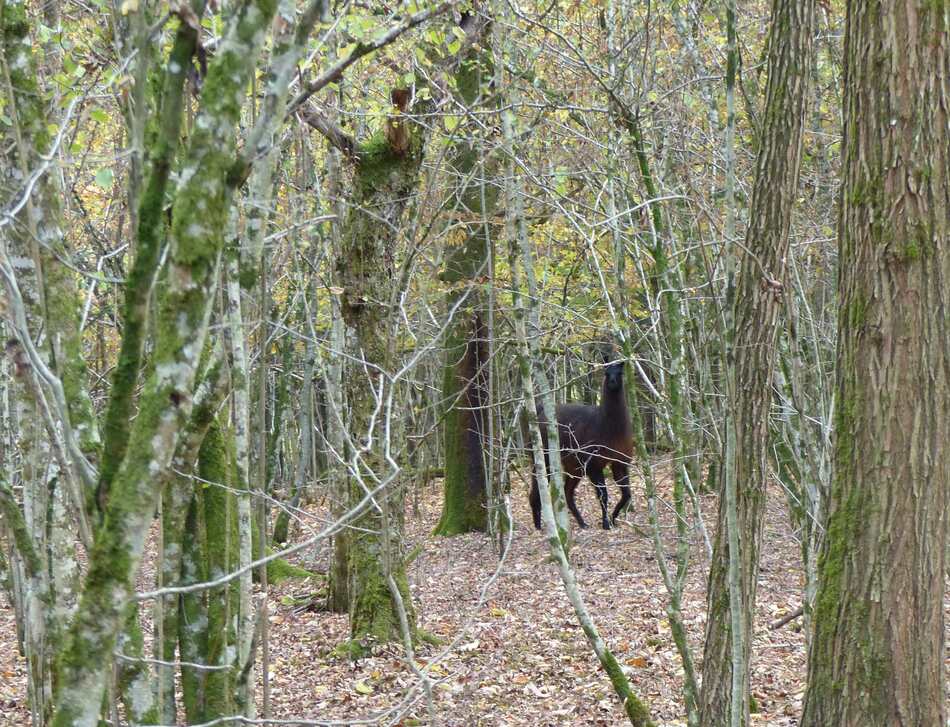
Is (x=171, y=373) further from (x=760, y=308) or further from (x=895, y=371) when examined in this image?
(x=760, y=308)

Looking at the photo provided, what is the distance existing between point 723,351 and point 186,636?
3050 millimetres

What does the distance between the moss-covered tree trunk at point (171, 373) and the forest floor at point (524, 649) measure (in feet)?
11.2

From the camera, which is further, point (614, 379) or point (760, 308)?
point (614, 379)

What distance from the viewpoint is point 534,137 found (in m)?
8.04

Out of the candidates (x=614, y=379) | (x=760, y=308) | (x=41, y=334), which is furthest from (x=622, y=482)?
(x=41, y=334)

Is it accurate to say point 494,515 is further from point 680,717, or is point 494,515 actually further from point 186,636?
point 186,636

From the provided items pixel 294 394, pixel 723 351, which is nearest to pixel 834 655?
pixel 723 351

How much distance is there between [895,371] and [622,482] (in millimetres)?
9081

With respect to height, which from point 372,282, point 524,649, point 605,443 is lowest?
point 524,649

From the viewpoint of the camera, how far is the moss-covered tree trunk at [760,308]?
4301 mm

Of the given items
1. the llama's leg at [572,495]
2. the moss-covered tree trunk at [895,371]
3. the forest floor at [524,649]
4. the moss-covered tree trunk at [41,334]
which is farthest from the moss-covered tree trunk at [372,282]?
the llama's leg at [572,495]

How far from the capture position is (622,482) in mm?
12820

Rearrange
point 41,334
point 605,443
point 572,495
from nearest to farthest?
point 41,334
point 605,443
point 572,495

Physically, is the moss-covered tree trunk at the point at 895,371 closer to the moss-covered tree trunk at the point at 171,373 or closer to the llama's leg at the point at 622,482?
the moss-covered tree trunk at the point at 171,373
